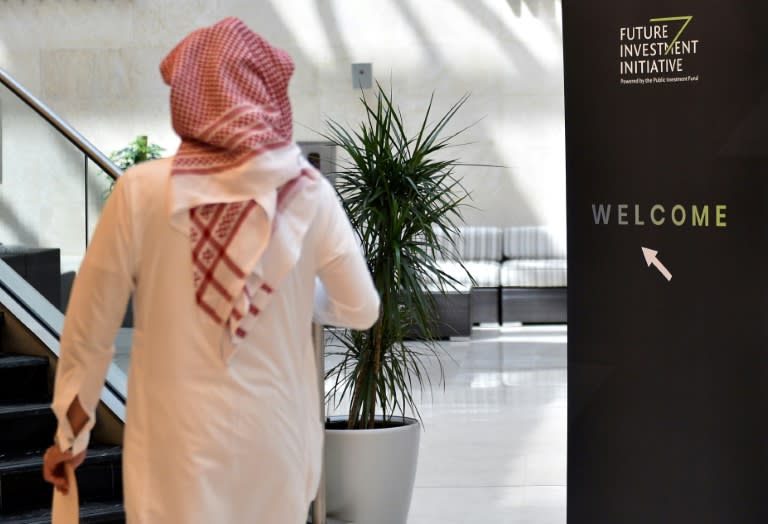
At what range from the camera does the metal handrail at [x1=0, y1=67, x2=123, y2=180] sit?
14.5ft

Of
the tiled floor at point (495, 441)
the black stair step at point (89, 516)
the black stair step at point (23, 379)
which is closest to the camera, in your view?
the black stair step at point (89, 516)

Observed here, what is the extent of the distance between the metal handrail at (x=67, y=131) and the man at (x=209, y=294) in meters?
2.49

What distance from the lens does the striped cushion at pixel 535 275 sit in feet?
37.6

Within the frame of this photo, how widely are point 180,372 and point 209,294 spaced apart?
147 mm

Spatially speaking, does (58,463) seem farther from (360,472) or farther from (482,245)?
(482,245)

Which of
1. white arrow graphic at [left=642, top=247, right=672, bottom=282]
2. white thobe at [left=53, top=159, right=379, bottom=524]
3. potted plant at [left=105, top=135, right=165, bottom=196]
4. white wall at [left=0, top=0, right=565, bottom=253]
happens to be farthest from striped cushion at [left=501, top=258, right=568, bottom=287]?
white thobe at [left=53, top=159, right=379, bottom=524]

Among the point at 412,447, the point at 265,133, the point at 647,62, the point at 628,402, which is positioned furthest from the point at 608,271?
the point at 265,133

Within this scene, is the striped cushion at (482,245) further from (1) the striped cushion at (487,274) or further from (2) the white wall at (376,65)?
(1) the striped cushion at (487,274)

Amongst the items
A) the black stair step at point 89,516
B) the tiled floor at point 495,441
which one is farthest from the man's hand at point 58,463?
the black stair step at point 89,516

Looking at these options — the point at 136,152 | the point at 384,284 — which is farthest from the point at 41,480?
the point at 136,152

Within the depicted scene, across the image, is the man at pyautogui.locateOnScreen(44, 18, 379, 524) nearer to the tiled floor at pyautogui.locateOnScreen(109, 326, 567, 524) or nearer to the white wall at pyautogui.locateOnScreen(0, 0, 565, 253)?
the tiled floor at pyautogui.locateOnScreen(109, 326, 567, 524)

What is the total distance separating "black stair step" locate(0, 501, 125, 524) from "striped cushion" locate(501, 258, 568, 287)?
798 cm

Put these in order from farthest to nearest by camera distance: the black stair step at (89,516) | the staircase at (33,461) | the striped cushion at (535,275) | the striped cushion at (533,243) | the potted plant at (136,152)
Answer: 1. the potted plant at (136,152)
2. the striped cushion at (533,243)
3. the striped cushion at (535,275)
4. the staircase at (33,461)
5. the black stair step at (89,516)

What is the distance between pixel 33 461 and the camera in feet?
12.9
